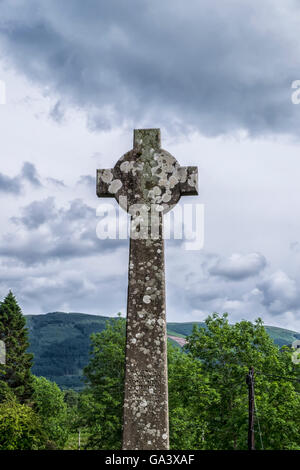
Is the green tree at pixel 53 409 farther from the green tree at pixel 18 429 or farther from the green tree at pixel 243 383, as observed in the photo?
the green tree at pixel 243 383

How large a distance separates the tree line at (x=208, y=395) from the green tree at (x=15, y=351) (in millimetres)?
16196

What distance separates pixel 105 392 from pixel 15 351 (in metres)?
28.7

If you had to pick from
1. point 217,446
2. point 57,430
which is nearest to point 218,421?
point 217,446

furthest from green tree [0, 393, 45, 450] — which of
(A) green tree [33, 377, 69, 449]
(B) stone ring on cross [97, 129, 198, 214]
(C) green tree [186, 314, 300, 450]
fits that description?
(B) stone ring on cross [97, 129, 198, 214]

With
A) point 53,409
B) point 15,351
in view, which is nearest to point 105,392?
point 15,351

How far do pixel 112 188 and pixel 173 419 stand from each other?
27844 mm

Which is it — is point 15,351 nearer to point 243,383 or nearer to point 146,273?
point 243,383

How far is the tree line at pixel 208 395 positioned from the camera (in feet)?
88.6

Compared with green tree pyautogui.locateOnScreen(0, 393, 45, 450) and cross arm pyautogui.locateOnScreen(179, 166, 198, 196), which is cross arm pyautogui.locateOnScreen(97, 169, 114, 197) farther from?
green tree pyautogui.locateOnScreen(0, 393, 45, 450)

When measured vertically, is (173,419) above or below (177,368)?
below

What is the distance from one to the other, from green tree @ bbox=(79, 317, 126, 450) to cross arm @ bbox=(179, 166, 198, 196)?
2933 centimetres

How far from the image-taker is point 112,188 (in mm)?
7438

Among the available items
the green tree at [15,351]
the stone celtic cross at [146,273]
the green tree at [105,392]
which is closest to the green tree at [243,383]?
the green tree at [105,392]
